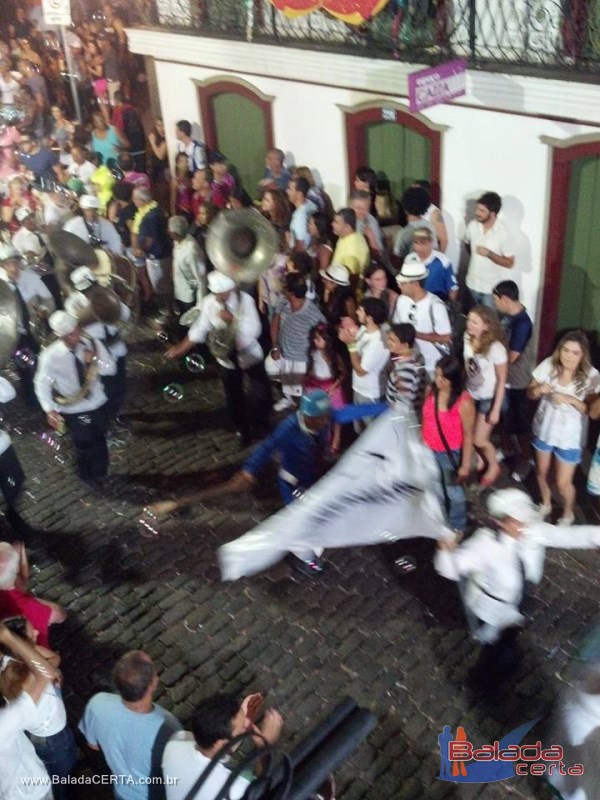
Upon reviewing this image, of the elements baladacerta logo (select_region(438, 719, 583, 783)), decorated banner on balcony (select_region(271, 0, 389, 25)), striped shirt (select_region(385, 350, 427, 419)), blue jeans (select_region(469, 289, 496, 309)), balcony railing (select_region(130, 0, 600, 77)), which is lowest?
baladacerta logo (select_region(438, 719, 583, 783))

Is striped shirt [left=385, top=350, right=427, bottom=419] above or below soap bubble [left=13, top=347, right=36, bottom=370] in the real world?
above

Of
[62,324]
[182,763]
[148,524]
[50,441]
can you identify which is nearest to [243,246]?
[62,324]

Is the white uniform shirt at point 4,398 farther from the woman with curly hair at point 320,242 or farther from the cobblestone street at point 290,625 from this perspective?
the woman with curly hair at point 320,242

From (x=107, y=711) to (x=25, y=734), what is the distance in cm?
61

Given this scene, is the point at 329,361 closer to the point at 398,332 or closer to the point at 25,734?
the point at 398,332

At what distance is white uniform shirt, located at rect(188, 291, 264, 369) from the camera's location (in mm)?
7418

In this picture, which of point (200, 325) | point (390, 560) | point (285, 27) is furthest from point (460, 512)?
point (285, 27)

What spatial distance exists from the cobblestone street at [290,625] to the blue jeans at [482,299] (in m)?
2.38

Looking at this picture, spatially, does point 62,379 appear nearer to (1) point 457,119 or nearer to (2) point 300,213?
(2) point 300,213

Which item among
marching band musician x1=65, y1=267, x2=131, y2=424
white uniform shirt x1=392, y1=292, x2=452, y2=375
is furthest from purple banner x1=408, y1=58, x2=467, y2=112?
marching band musician x1=65, y1=267, x2=131, y2=424

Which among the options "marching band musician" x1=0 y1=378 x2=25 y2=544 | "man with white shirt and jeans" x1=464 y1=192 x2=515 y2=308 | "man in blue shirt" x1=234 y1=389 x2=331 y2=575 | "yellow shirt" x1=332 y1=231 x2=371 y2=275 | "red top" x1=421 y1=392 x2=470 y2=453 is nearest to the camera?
"man in blue shirt" x1=234 y1=389 x2=331 y2=575

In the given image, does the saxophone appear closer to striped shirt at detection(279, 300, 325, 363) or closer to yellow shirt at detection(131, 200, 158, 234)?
striped shirt at detection(279, 300, 325, 363)

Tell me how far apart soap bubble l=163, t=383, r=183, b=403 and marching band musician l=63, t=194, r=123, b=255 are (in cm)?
177

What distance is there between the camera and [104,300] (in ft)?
24.9
